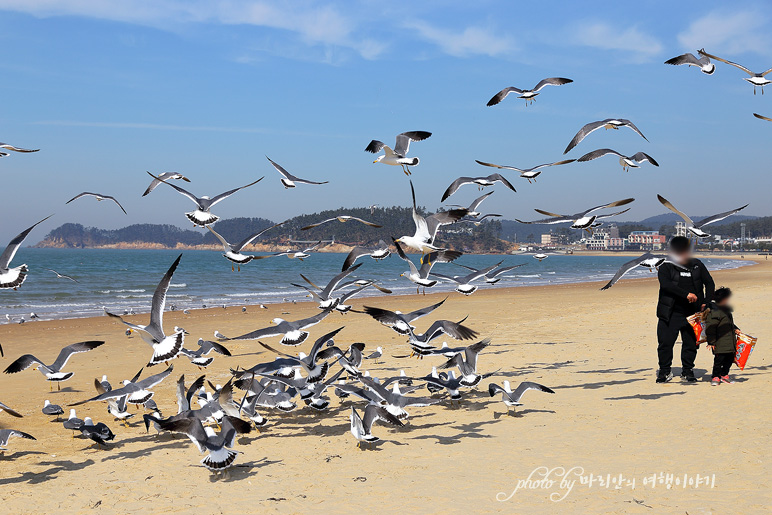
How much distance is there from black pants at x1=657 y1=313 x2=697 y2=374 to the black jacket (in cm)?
11

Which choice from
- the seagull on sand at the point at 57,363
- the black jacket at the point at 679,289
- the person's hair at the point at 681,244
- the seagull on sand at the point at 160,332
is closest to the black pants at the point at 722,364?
the black jacket at the point at 679,289

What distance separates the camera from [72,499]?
583cm

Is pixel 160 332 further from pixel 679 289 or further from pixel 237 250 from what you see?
pixel 679 289

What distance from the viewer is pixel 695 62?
12414 millimetres

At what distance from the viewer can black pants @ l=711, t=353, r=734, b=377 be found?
9281 millimetres

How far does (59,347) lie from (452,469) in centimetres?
1439

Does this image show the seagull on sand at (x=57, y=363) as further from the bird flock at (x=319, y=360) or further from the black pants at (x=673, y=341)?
the black pants at (x=673, y=341)

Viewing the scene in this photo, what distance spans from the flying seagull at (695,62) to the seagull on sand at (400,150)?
550 centimetres

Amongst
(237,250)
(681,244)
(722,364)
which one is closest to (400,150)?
(237,250)

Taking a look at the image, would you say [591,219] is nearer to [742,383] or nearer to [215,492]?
[742,383]

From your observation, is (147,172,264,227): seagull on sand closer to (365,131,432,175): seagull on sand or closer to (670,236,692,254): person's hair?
(365,131,432,175): seagull on sand

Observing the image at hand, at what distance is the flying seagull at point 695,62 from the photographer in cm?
1239

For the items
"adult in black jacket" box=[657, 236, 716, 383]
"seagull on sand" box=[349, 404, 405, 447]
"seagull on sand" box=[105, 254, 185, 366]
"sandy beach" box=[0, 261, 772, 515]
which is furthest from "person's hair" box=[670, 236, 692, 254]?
"seagull on sand" box=[105, 254, 185, 366]

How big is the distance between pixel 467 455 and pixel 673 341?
466cm
